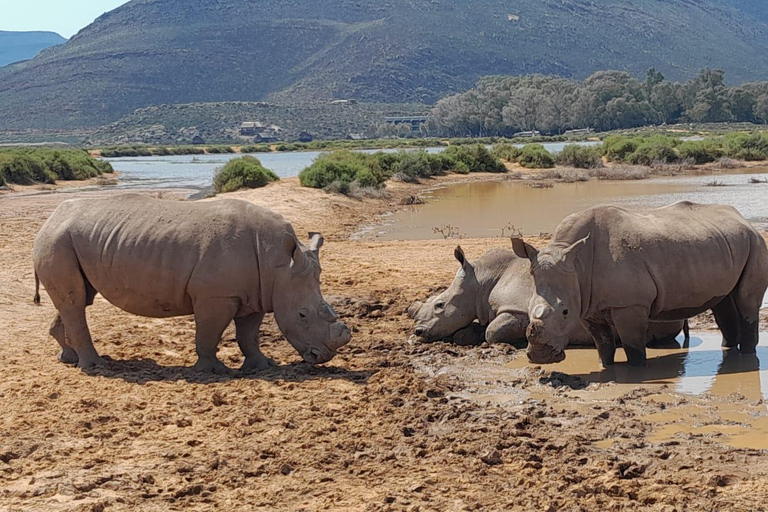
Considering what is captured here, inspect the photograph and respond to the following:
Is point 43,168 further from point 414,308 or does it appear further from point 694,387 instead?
point 694,387

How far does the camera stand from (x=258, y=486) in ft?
20.6

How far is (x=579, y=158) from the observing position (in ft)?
162

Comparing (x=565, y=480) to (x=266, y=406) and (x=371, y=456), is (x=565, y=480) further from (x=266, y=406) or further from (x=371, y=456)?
(x=266, y=406)

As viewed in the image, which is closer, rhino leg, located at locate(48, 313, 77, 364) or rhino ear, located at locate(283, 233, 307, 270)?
rhino ear, located at locate(283, 233, 307, 270)

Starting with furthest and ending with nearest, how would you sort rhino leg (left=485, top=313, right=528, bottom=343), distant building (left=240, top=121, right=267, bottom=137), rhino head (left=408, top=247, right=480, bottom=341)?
distant building (left=240, top=121, right=267, bottom=137) < rhino head (left=408, top=247, right=480, bottom=341) < rhino leg (left=485, top=313, right=528, bottom=343)

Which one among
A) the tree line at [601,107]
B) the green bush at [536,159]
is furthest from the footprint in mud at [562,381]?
the tree line at [601,107]

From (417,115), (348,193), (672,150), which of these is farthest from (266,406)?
(417,115)

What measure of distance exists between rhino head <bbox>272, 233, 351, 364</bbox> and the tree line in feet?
398

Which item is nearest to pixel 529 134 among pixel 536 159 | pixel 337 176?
pixel 536 159

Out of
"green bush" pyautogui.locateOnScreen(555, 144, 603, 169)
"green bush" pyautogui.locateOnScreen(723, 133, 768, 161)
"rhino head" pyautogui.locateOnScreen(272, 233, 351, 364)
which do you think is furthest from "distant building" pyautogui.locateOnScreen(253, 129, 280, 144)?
"rhino head" pyautogui.locateOnScreen(272, 233, 351, 364)

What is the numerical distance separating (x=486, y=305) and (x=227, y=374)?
10.00 feet

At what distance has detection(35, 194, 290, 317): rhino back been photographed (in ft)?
30.5

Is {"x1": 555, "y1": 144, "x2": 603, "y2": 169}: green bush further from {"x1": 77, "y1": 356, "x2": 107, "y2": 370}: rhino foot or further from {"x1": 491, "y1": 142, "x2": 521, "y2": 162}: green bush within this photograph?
{"x1": 77, "y1": 356, "x2": 107, "y2": 370}: rhino foot

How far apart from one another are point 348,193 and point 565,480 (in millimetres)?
24823
